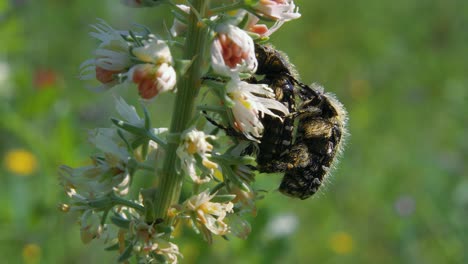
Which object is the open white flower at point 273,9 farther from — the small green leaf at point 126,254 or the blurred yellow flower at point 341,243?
the blurred yellow flower at point 341,243

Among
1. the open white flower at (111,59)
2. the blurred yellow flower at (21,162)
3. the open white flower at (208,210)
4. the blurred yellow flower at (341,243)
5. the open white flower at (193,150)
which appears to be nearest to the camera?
the open white flower at (193,150)

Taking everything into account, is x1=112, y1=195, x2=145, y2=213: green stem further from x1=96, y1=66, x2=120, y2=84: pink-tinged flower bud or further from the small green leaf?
x1=96, y1=66, x2=120, y2=84: pink-tinged flower bud

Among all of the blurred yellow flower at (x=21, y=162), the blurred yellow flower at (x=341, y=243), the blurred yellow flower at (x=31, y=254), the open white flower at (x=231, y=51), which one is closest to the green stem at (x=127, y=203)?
the open white flower at (x=231, y=51)

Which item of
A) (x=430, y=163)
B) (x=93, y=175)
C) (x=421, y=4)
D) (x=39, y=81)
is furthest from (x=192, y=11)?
(x=421, y=4)

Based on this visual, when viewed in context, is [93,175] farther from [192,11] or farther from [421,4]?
[421,4]

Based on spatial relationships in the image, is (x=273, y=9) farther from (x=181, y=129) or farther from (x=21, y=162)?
(x=21, y=162)
